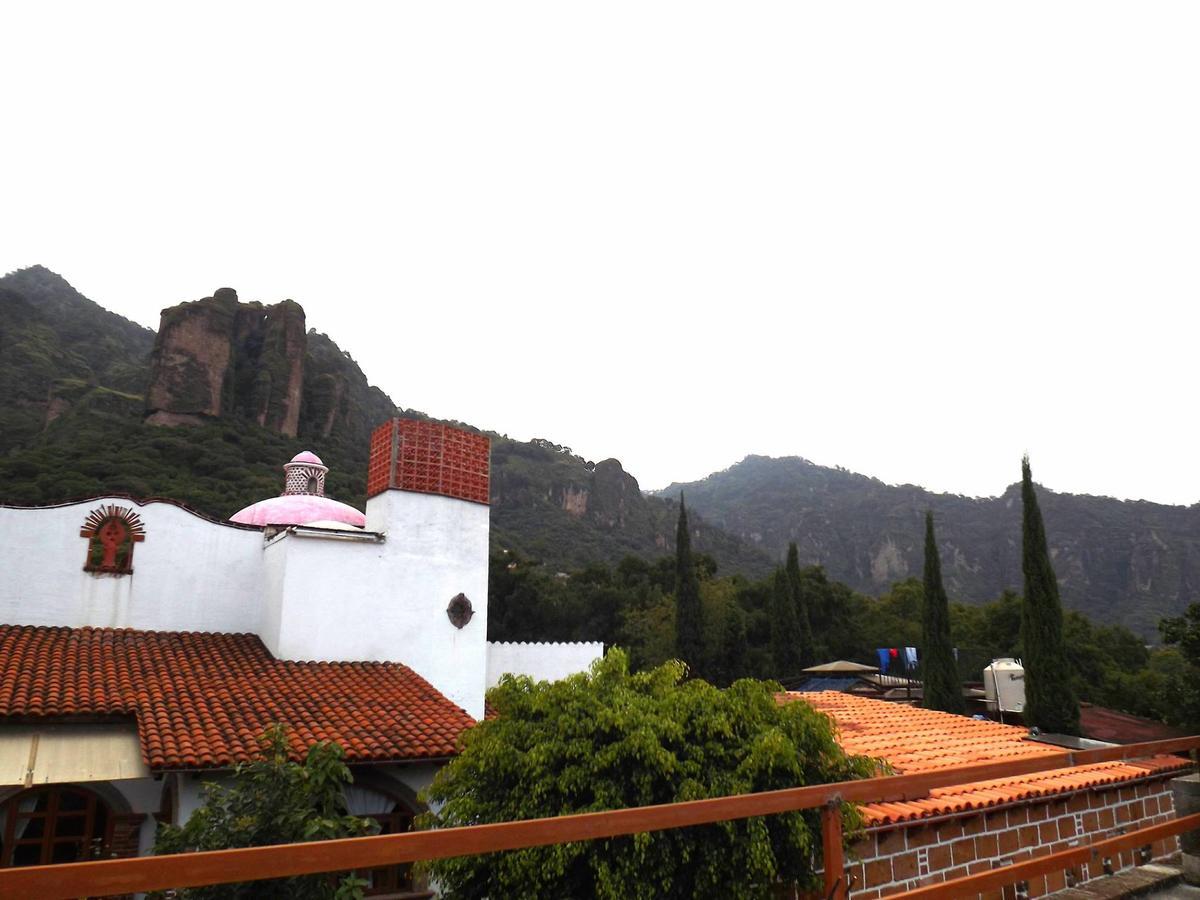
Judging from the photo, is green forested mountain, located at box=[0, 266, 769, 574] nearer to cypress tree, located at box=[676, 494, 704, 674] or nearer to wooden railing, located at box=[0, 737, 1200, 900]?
cypress tree, located at box=[676, 494, 704, 674]

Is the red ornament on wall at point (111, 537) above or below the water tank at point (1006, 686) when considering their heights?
above

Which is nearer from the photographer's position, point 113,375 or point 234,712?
point 234,712

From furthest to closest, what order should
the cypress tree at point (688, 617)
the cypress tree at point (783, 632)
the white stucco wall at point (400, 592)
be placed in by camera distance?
the cypress tree at point (783, 632) → the cypress tree at point (688, 617) → the white stucco wall at point (400, 592)

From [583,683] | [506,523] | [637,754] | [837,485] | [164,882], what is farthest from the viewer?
[837,485]

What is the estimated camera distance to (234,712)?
914 cm

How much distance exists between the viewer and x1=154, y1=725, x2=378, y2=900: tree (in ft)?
16.3

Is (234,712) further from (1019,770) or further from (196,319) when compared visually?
(196,319)

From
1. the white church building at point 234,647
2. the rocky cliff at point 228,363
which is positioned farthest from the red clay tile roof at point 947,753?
the rocky cliff at point 228,363

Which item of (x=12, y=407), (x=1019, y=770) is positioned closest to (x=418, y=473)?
(x=1019, y=770)

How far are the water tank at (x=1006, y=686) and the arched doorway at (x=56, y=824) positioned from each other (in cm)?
1795

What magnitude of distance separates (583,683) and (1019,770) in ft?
13.8

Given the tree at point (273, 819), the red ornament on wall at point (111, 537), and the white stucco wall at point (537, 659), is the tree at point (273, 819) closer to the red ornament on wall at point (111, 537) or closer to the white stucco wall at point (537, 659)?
the red ornament on wall at point (111, 537)

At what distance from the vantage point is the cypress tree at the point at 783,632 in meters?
31.4

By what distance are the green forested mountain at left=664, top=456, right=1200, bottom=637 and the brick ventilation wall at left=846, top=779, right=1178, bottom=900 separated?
231 ft
